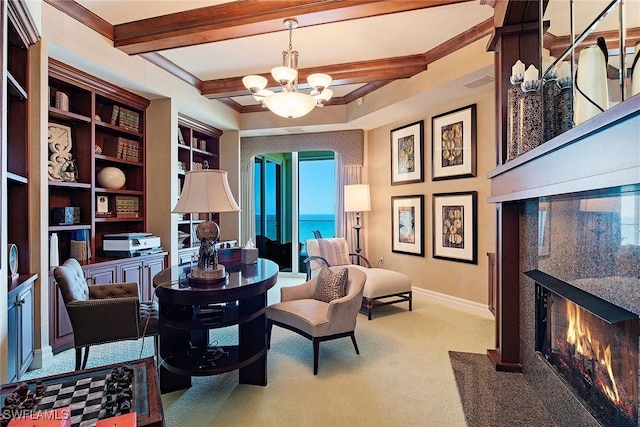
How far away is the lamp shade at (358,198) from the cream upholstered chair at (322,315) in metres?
2.36

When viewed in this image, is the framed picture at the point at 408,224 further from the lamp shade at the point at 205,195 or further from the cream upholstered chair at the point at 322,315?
the lamp shade at the point at 205,195

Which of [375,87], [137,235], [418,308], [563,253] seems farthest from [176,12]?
[418,308]

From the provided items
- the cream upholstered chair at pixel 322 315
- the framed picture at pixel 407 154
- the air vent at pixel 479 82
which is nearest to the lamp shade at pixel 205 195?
the cream upholstered chair at pixel 322 315

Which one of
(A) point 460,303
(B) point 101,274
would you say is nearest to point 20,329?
(B) point 101,274

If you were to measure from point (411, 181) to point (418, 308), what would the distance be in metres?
1.86

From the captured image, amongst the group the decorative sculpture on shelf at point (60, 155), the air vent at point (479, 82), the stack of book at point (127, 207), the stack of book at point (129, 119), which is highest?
the air vent at point (479, 82)

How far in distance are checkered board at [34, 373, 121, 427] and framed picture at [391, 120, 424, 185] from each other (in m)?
4.50

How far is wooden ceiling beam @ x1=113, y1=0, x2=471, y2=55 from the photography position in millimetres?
2660

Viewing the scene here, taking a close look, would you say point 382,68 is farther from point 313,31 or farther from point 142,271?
point 142,271

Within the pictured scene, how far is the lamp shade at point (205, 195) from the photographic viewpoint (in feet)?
7.92

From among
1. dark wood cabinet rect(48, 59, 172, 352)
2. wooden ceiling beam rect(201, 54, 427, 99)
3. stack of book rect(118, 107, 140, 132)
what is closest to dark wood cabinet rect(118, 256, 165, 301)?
dark wood cabinet rect(48, 59, 172, 352)

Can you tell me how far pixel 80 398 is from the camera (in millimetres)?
1307

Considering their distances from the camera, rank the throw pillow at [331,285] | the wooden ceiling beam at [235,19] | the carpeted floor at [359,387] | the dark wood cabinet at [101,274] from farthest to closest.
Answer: the dark wood cabinet at [101,274] < the throw pillow at [331,285] < the wooden ceiling beam at [235,19] < the carpeted floor at [359,387]

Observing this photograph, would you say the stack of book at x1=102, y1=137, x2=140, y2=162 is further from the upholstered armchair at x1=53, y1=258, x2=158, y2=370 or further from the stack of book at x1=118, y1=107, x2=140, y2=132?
the upholstered armchair at x1=53, y1=258, x2=158, y2=370
